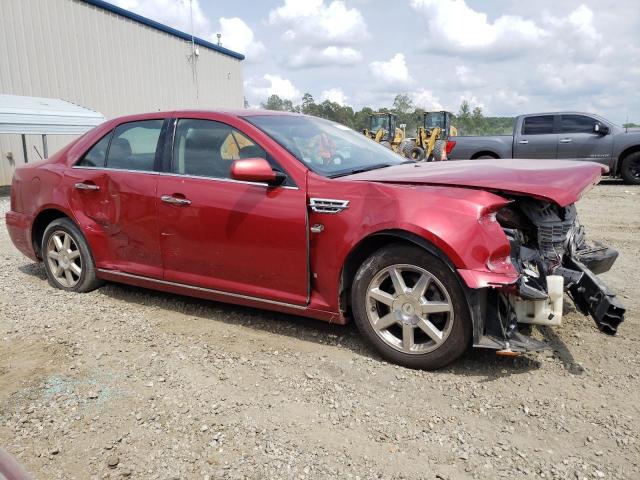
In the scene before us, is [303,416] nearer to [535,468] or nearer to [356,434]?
[356,434]

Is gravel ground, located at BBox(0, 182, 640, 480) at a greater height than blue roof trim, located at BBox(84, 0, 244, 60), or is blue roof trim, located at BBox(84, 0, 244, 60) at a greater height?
blue roof trim, located at BBox(84, 0, 244, 60)

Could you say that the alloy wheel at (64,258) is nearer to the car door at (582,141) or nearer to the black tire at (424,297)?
the black tire at (424,297)

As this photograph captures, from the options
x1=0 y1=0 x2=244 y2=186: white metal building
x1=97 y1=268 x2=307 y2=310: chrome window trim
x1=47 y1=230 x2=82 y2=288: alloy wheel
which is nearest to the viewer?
x1=97 y1=268 x2=307 y2=310: chrome window trim

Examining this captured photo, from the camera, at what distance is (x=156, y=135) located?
4238 millimetres

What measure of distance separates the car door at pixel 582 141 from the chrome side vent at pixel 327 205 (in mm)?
11193

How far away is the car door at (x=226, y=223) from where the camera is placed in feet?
11.5

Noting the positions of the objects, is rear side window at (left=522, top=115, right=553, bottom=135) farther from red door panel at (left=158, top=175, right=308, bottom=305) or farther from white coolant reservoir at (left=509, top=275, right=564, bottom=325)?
red door panel at (left=158, top=175, right=308, bottom=305)

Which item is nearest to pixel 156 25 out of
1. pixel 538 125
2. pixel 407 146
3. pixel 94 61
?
pixel 94 61

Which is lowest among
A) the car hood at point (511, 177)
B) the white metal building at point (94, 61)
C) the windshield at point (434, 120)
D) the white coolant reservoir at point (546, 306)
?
the white coolant reservoir at point (546, 306)

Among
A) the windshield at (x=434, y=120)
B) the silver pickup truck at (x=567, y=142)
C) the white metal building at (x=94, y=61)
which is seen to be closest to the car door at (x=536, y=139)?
the silver pickup truck at (x=567, y=142)

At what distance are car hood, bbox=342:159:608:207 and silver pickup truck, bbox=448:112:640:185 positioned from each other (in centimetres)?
981

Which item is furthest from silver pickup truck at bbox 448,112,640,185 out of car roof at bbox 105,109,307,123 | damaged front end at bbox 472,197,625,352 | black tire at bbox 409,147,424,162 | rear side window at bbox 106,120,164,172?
rear side window at bbox 106,120,164,172

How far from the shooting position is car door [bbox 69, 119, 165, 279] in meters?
4.16

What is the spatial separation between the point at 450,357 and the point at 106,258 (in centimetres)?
298
